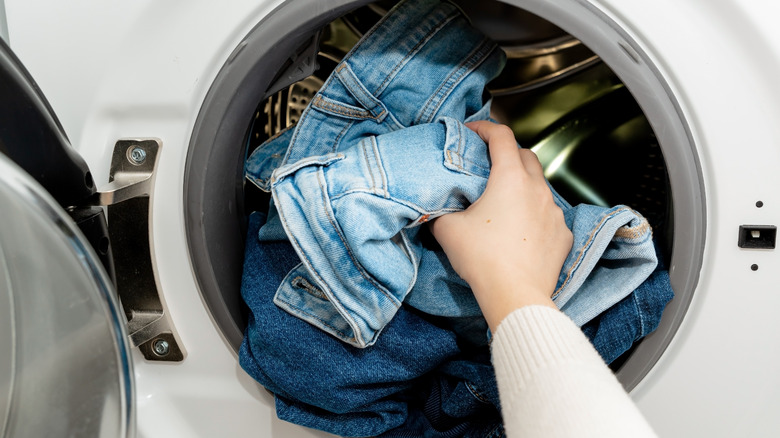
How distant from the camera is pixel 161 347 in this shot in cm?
68

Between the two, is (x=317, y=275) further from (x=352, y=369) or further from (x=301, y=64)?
(x=301, y=64)

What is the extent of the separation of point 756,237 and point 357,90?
37 cm

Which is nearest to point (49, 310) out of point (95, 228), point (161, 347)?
point (95, 228)

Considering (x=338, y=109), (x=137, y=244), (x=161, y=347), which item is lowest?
(x=161, y=347)

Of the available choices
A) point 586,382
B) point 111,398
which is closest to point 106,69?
point 111,398

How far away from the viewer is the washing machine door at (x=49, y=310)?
1.48 ft

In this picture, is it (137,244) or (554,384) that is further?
(137,244)

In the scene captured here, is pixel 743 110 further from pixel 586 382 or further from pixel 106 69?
pixel 106 69

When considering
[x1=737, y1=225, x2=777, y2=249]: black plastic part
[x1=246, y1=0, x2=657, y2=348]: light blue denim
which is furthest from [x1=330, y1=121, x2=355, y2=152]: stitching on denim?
[x1=737, y1=225, x2=777, y2=249]: black plastic part

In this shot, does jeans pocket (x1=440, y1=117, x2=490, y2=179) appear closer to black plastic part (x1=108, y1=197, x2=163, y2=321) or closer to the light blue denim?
the light blue denim

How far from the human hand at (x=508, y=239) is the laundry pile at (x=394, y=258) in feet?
0.07

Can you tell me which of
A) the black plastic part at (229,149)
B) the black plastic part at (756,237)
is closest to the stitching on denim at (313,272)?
the black plastic part at (229,149)

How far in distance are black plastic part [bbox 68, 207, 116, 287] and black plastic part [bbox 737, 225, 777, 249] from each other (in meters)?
0.54

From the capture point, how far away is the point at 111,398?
0.48 meters
